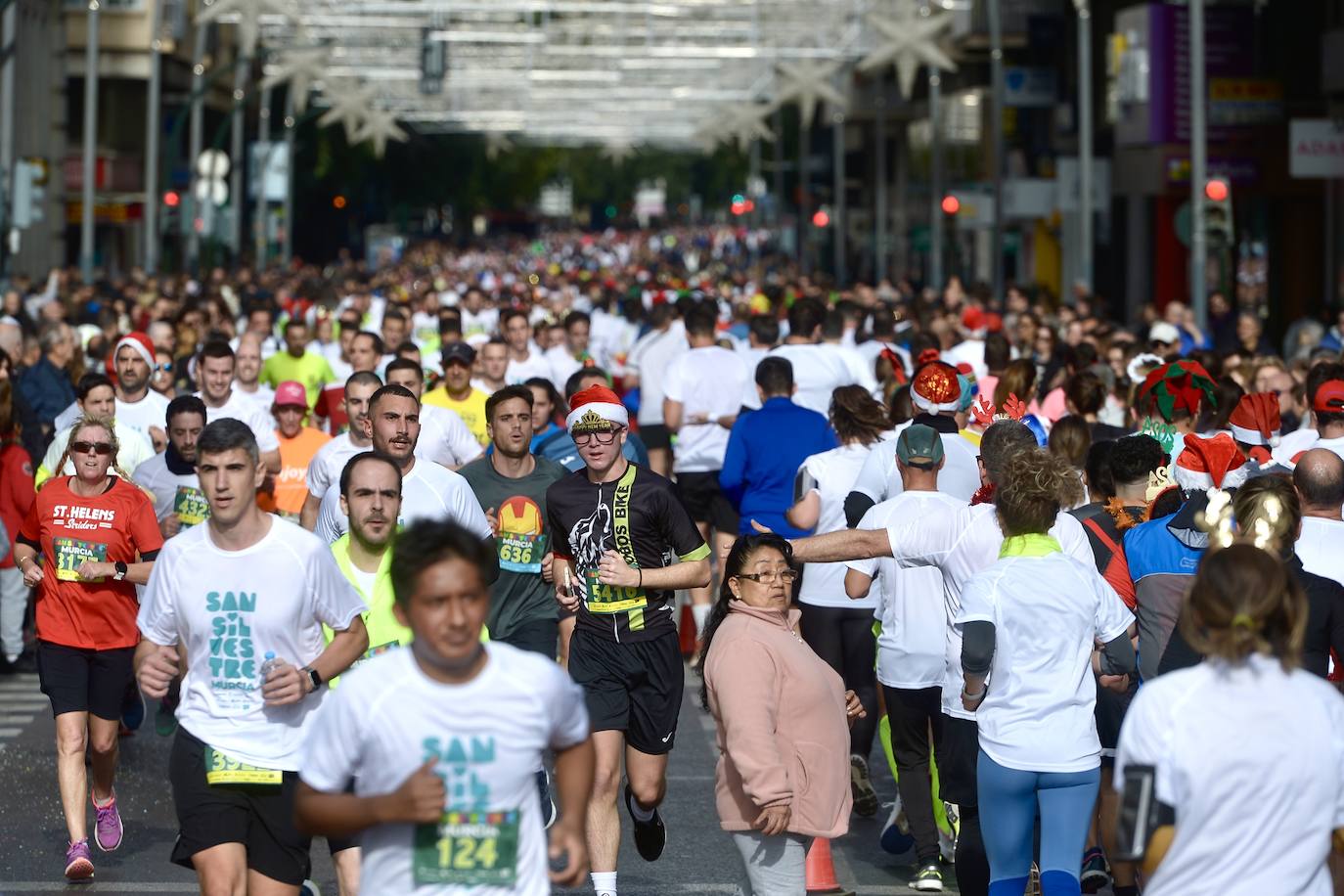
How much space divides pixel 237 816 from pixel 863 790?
13.6ft

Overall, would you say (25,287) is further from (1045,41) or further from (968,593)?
(968,593)

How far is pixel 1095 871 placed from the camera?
30.7 feet

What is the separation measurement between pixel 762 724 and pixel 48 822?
4309 millimetres

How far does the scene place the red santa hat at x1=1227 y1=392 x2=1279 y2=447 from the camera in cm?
1141

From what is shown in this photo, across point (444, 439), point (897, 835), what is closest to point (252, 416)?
point (444, 439)

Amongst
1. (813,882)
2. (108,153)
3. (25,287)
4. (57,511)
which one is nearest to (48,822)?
(57,511)

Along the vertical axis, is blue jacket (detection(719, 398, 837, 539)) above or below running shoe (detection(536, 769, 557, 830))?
above

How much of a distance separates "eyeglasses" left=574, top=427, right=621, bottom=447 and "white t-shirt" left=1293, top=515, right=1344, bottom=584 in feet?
7.69

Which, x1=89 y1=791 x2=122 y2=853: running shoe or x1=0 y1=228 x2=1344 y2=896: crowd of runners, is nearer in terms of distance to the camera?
x1=0 y1=228 x2=1344 y2=896: crowd of runners

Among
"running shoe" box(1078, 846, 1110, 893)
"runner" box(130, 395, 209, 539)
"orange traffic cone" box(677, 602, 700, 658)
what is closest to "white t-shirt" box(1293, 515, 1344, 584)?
"running shoe" box(1078, 846, 1110, 893)

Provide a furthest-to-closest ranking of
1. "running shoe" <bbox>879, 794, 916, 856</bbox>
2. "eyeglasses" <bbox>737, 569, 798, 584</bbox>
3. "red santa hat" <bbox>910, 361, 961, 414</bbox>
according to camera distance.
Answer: "red santa hat" <bbox>910, 361, 961, 414</bbox> < "running shoe" <bbox>879, 794, 916, 856</bbox> < "eyeglasses" <bbox>737, 569, 798, 584</bbox>

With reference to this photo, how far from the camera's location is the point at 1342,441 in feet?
34.4

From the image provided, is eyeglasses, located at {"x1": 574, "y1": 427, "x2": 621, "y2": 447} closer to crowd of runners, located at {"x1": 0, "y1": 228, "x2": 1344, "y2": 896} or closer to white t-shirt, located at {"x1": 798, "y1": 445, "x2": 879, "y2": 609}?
crowd of runners, located at {"x1": 0, "y1": 228, "x2": 1344, "y2": 896}

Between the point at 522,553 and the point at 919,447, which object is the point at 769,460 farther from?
the point at 919,447
